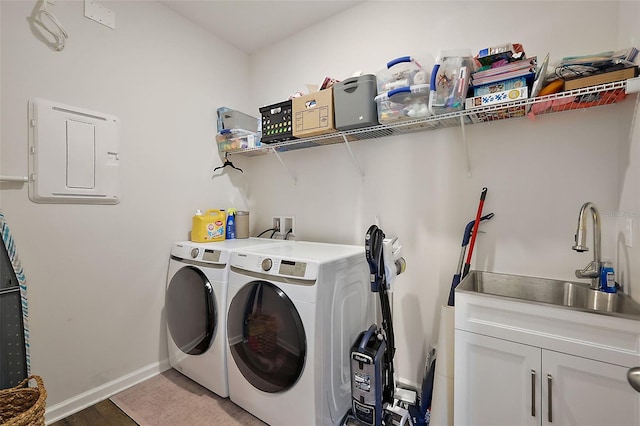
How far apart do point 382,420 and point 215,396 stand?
1127 mm

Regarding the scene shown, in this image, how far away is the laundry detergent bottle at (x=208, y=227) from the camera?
7.50 feet

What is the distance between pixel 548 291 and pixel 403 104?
1.30 metres

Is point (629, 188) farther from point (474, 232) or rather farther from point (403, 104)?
point (403, 104)

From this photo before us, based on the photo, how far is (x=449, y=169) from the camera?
1.84 m

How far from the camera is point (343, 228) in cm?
229

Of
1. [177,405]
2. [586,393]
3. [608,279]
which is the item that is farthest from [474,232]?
[177,405]

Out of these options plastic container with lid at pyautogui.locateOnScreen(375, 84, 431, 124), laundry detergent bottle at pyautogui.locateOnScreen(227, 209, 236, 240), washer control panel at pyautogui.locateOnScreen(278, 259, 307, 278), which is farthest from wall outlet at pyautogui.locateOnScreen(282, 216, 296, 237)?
plastic container with lid at pyautogui.locateOnScreen(375, 84, 431, 124)

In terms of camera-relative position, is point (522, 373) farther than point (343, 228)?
No

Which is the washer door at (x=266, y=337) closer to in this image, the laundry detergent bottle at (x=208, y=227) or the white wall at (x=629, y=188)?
the laundry detergent bottle at (x=208, y=227)

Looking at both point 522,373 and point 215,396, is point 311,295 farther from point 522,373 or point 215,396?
point 215,396

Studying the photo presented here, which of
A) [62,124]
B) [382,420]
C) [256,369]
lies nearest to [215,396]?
[256,369]

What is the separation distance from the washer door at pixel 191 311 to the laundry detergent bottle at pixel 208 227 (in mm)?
310

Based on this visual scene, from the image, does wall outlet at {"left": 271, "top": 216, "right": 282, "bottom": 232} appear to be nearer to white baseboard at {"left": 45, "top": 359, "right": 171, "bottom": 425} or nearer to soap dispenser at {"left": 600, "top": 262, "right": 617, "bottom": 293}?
white baseboard at {"left": 45, "top": 359, "right": 171, "bottom": 425}

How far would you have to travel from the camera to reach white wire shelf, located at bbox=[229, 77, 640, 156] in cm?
124
